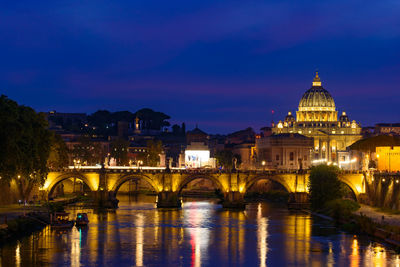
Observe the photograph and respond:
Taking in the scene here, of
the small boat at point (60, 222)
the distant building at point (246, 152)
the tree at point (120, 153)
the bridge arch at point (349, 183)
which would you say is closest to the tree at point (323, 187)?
the bridge arch at point (349, 183)

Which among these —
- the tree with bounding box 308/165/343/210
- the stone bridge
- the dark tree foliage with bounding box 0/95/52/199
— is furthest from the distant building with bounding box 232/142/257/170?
the dark tree foliage with bounding box 0/95/52/199

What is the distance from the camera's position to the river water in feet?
167

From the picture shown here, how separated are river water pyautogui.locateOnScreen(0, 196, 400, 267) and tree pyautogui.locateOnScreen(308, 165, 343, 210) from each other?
6352 mm

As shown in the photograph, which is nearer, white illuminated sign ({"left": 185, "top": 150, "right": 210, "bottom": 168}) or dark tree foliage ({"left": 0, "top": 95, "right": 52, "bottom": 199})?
dark tree foliage ({"left": 0, "top": 95, "right": 52, "bottom": 199})

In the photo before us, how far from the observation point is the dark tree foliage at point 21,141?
61.9 metres

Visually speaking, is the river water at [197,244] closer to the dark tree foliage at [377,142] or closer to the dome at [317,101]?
the dark tree foliage at [377,142]


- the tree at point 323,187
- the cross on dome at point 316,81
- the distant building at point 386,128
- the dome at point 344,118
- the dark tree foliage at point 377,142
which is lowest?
the tree at point 323,187

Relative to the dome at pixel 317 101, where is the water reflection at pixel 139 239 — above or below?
below

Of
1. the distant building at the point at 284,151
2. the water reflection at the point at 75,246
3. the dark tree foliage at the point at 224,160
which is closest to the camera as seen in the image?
the water reflection at the point at 75,246

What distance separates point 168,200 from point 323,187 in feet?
56.3

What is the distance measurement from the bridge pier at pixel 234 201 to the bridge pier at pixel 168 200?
16.7ft

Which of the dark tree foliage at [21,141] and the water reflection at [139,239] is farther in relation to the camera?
the dark tree foliage at [21,141]

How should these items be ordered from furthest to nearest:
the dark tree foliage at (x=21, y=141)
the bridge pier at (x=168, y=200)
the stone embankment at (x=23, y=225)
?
the bridge pier at (x=168, y=200)
the dark tree foliage at (x=21, y=141)
the stone embankment at (x=23, y=225)

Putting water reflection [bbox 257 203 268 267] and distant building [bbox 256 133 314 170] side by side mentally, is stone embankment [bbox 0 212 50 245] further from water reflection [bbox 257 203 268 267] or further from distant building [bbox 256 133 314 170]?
distant building [bbox 256 133 314 170]
